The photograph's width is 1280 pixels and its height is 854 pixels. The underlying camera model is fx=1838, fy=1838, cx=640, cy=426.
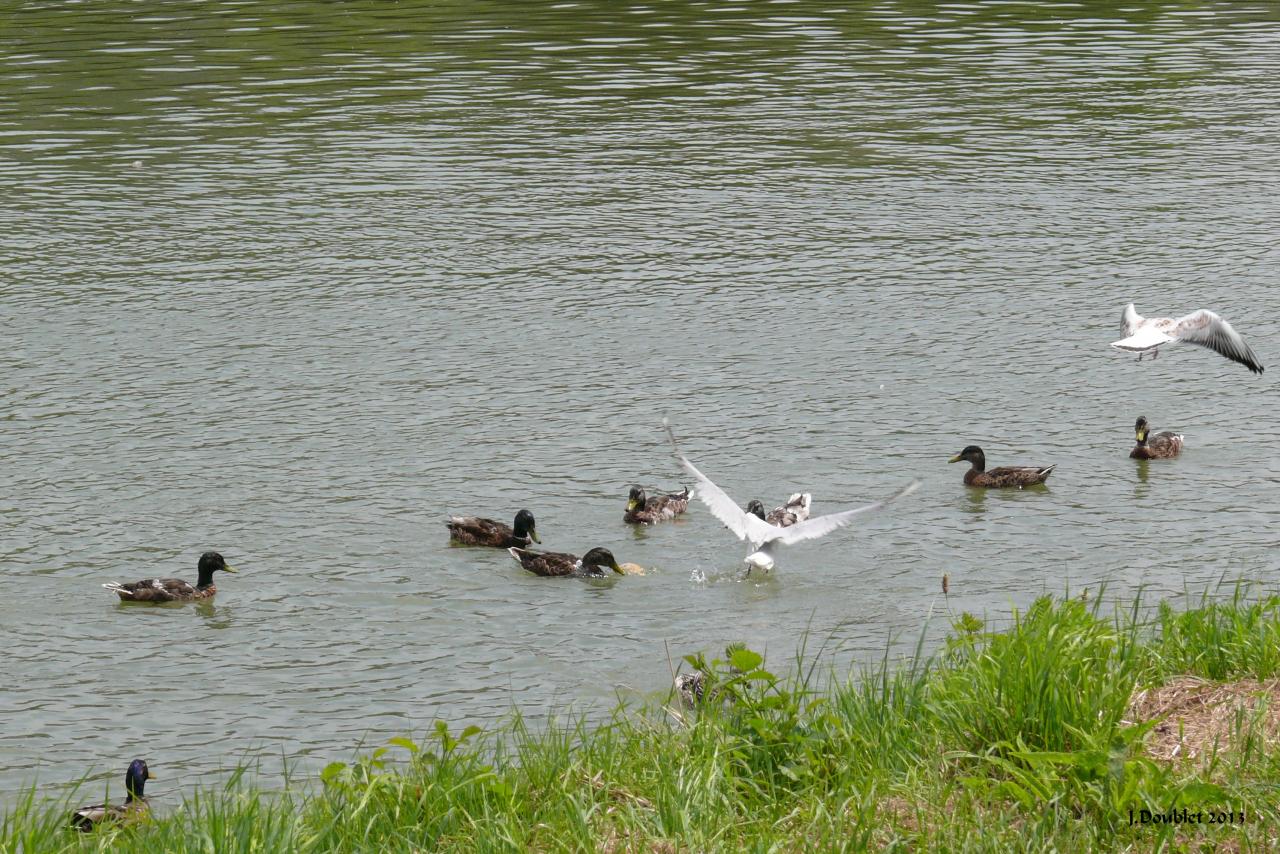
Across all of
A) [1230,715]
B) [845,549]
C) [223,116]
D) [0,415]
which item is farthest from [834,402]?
[223,116]

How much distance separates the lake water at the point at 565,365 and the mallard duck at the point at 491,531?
0.16 m

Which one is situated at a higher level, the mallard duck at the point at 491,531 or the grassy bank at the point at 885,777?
the grassy bank at the point at 885,777

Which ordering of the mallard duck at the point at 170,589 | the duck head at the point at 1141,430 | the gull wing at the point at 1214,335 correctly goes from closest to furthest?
1. the mallard duck at the point at 170,589
2. the gull wing at the point at 1214,335
3. the duck head at the point at 1141,430

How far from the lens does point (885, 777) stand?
297 inches

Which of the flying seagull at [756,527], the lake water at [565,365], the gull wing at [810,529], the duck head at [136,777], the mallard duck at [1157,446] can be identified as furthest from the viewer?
the mallard duck at [1157,446]

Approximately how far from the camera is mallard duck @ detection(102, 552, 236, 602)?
1264cm

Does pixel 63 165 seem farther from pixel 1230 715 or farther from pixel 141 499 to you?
pixel 1230 715

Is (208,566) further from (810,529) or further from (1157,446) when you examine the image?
(1157,446)

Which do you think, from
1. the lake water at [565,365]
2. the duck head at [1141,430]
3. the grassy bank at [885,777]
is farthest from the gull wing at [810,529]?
the duck head at [1141,430]

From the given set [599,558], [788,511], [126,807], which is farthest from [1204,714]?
[788,511]

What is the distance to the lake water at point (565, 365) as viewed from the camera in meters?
12.0

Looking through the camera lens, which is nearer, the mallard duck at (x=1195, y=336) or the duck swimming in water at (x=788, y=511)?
the duck swimming in water at (x=788, y=511)

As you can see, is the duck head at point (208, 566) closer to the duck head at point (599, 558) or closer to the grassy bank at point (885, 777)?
the duck head at point (599, 558)

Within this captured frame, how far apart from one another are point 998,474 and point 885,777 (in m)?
7.36
